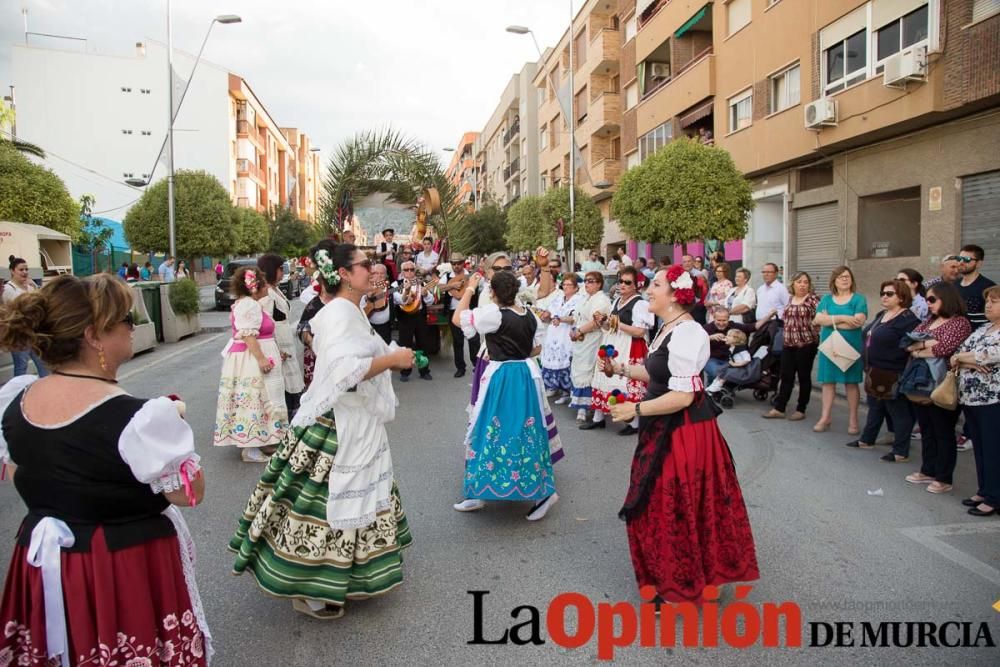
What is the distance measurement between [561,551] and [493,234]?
44.9 metres

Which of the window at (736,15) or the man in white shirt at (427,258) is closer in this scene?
the man in white shirt at (427,258)

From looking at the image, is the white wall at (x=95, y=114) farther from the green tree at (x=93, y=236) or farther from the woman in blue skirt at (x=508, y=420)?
the woman in blue skirt at (x=508, y=420)

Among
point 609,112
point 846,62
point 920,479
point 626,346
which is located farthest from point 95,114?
point 920,479

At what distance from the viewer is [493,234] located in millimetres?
48594

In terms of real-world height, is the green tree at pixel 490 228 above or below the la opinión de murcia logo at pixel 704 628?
above

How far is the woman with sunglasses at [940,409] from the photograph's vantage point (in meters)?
5.61

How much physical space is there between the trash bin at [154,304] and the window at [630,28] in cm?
2292

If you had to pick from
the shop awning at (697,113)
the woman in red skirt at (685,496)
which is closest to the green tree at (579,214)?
the shop awning at (697,113)

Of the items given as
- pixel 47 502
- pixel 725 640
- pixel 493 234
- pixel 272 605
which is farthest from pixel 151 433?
pixel 493 234

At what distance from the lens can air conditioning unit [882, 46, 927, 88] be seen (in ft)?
44.5

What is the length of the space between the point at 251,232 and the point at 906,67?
39540 millimetres

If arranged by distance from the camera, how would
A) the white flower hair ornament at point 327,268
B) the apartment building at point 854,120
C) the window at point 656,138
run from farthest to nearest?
the window at point 656,138 → the apartment building at point 854,120 → the white flower hair ornament at point 327,268

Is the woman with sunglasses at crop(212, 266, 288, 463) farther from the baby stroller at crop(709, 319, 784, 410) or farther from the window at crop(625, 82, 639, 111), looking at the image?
the window at crop(625, 82, 639, 111)

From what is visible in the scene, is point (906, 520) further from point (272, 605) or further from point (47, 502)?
point (47, 502)
